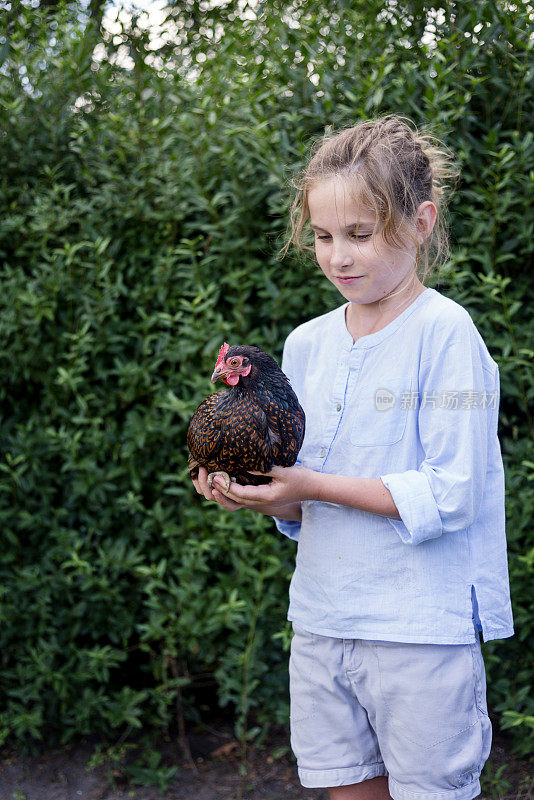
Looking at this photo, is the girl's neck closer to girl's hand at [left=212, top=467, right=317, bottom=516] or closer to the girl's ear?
the girl's ear

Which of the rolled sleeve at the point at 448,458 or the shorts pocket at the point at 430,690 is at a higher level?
the rolled sleeve at the point at 448,458

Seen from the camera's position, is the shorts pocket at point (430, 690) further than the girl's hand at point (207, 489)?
No

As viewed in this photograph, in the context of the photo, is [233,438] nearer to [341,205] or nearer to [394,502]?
[394,502]

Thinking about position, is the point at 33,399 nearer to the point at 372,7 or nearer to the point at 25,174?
the point at 25,174

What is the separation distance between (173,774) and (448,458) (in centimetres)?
223

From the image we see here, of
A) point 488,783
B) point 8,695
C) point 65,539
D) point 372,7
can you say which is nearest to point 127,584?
point 65,539

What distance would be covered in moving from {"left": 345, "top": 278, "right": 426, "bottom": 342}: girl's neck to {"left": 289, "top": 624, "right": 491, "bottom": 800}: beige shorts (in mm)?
768

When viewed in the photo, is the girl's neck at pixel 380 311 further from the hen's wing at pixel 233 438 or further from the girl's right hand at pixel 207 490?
the girl's right hand at pixel 207 490

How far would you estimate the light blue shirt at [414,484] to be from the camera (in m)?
1.55

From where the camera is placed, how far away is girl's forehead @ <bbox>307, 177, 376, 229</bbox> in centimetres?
157

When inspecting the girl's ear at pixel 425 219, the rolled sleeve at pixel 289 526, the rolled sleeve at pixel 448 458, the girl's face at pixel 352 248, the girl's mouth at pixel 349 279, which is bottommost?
the rolled sleeve at pixel 289 526

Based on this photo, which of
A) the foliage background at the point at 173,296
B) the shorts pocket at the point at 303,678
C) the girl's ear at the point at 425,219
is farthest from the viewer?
the foliage background at the point at 173,296

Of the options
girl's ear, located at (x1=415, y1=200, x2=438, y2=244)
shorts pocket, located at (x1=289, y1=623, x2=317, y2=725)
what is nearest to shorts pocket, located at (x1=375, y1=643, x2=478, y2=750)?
shorts pocket, located at (x1=289, y1=623, x2=317, y2=725)

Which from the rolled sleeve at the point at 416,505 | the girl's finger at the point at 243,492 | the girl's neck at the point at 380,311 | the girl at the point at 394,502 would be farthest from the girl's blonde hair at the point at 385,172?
the girl's finger at the point at 243,492
